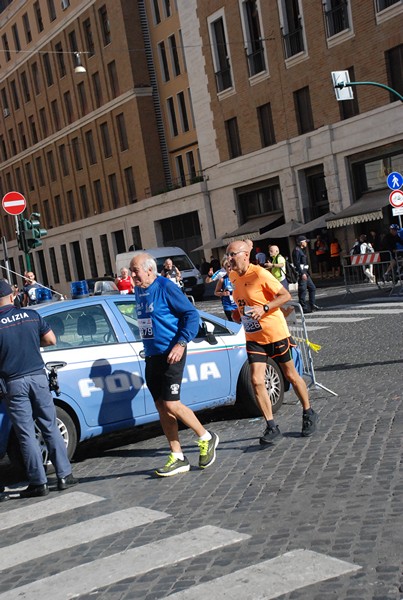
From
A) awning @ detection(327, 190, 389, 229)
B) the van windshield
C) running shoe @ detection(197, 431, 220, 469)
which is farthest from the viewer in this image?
the van windshield

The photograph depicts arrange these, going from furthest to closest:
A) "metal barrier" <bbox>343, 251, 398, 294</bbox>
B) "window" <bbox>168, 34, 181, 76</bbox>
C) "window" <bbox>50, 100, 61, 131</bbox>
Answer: "window" <bbox>50, 100, 61, 131</bbox> < "window" <bbox>168, 34, 181, 76</bbox> < "metal barrier" <bbox>343, 251, 398, 294</bbox>

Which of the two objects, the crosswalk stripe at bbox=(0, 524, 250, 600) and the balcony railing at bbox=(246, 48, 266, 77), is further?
the balcony railing at bbox=(246, 48, 266, 77)

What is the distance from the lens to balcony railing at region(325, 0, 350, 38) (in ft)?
112

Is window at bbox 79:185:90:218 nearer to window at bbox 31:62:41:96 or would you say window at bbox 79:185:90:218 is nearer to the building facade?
the building facade

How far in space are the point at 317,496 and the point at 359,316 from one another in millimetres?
13563

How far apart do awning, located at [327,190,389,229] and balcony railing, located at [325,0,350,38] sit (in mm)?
6149

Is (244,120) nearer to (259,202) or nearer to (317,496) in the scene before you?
(259,202)

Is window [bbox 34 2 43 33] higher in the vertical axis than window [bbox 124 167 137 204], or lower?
higher

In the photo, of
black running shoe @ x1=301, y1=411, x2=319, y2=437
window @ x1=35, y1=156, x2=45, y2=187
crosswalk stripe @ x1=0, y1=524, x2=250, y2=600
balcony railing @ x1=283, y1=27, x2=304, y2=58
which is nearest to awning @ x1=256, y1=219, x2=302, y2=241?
balcony railing @ x1=283, y1=27, x2=304, y2=58

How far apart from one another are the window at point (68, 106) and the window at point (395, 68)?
101 ft

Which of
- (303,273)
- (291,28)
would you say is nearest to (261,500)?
(303,273)

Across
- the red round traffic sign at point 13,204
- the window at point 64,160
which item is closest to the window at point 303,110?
the red round traffic sign at point 13,204

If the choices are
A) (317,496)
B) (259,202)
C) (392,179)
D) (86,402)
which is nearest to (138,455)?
(86,402)

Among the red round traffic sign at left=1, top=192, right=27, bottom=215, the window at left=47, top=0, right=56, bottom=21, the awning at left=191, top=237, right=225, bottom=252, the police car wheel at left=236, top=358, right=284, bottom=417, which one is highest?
the window at left=47, top=0, right=56, bottom=21
